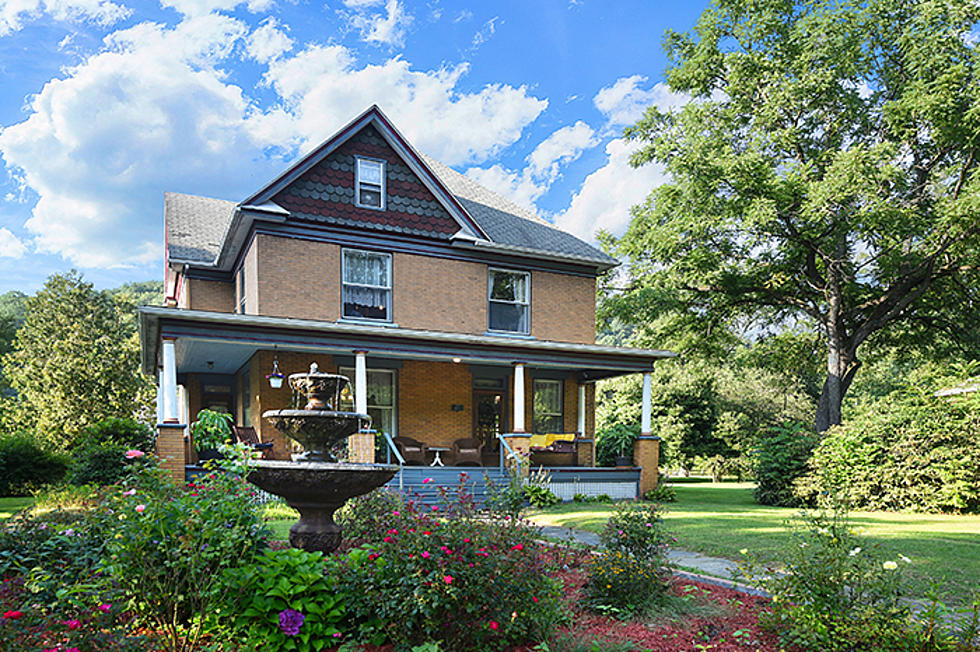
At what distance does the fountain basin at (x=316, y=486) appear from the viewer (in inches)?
229

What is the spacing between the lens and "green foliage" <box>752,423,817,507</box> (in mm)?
15812

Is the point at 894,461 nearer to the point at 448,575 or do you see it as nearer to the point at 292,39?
the point at 448,575

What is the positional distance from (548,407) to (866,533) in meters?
10.7

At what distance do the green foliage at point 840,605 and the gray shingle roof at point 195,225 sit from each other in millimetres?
16712

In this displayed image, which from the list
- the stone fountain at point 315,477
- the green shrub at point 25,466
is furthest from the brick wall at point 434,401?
the stone fountain at point 315,477

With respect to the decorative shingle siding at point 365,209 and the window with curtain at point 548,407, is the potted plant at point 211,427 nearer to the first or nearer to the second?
the decorative shingle siding at point 365,209

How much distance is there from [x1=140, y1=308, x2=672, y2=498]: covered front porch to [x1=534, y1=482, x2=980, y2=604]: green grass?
334 cm

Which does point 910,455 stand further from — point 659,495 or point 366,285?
point 366,285

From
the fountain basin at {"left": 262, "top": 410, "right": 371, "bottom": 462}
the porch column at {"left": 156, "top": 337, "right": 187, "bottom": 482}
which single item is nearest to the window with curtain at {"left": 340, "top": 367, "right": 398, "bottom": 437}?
the porch column at {"left": 156, "top": 337, "right": 187, "bottom": 482}

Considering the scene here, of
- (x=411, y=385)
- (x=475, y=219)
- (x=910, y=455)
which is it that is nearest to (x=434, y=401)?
(x=411, y=385)

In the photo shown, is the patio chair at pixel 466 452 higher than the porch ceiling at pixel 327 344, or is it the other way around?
the porch ceiling at pixel 327 344

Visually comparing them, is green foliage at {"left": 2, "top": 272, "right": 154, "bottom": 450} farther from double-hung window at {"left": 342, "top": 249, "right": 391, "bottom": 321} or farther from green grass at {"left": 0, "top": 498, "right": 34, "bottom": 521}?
double-hung window at {"left": 342, "top": 249, "right": 391, "bottom": 321}

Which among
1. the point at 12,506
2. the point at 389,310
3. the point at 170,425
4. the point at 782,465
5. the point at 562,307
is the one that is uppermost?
the point at 562,307

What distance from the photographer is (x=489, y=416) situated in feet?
61.3
